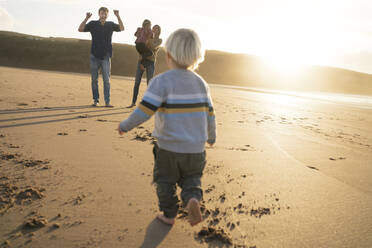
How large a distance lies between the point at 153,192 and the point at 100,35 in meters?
4.63

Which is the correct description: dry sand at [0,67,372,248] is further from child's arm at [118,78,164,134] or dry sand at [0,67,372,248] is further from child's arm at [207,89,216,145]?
child's arm at [118,78,164,134]

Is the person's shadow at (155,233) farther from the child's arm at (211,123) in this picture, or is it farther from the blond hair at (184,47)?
the blond hair at (184,47)

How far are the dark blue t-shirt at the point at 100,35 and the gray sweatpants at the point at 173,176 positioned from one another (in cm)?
468

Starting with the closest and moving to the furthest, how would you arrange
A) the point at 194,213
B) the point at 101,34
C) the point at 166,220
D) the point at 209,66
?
1. the point at 194,213
2. the point at 166,220
3. the point at 101,34
4. the point at 209,66

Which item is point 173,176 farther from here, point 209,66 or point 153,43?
point 209,66

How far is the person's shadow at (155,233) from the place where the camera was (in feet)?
5.34

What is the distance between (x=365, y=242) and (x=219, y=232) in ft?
2.97

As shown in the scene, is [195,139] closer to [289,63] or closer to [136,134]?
[136,134]

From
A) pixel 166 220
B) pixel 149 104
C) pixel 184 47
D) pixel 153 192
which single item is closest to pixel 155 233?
pixel 166 220

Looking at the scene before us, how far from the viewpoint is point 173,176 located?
6.07 ft

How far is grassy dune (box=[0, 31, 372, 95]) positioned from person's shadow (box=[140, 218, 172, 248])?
134ft

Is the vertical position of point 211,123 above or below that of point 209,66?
below

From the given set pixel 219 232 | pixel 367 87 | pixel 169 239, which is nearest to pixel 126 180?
pixel 169 239

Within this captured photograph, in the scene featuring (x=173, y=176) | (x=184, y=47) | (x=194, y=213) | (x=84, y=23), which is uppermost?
(x=84, y=23)
